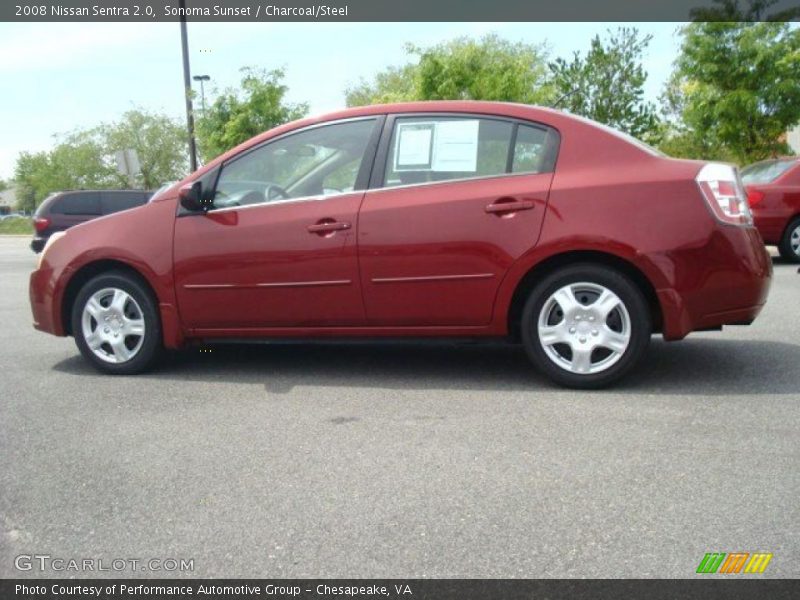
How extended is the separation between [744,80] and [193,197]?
61.8 feet

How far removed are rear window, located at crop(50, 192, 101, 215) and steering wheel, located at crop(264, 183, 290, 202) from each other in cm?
1422

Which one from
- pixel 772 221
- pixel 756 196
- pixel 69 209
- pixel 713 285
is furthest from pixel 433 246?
pixel 69 209

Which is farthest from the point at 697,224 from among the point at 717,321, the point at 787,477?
the point at 787,477

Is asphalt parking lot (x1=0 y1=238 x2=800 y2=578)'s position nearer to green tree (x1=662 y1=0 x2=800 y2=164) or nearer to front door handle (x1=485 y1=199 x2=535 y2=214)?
front door handle (x1=485 y1=199 x2=535 y2=214)

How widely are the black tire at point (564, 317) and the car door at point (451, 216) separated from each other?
0.79 feet

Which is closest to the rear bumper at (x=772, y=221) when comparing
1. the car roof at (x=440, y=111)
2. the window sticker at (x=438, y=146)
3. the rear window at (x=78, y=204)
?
the car roof at (x=440, y=111)

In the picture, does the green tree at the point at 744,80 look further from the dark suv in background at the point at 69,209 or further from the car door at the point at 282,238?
the car door at the point at 282,238

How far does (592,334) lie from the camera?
183 inches

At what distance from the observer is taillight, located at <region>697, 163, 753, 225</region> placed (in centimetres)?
454

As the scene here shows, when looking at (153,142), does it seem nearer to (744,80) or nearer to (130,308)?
(744,80)

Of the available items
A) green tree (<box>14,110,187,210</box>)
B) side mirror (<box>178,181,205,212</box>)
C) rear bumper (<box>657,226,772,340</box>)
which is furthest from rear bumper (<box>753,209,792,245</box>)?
green tree (<box>14,110,187,210</box>)

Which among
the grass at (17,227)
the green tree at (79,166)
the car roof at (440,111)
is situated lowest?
the grass at (17,227)

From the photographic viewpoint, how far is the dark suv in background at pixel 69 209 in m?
17.2

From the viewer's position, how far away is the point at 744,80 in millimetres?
20516
